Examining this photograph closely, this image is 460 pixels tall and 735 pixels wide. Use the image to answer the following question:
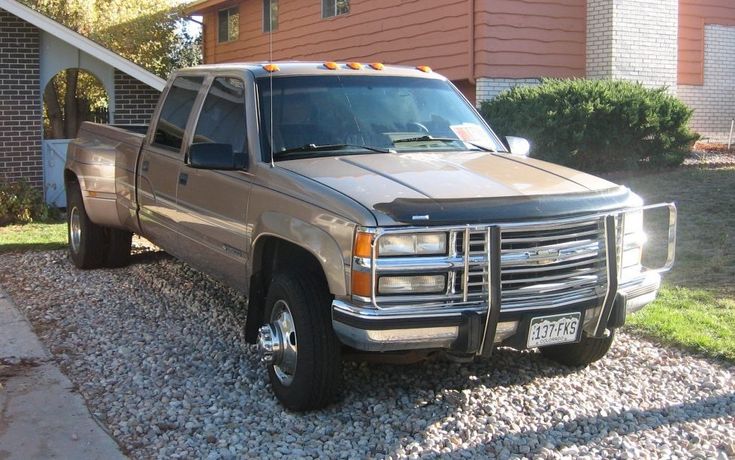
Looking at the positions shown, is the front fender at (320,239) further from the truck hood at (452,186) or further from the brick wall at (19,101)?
the brick wall at (19,101)

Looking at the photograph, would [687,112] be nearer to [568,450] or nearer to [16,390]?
[568,450]

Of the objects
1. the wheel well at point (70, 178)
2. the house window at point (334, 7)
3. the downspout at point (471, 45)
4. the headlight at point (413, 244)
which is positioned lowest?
the headlight at point (413, 244)

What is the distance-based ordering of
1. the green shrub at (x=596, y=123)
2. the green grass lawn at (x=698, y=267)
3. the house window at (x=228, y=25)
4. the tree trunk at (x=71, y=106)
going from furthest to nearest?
the house window at (x=228, y=25) → the tree trunk at (x=71, y=106) → the green shrub at (x=596, y=123) → the green grass lawn at (x=698, y=267)

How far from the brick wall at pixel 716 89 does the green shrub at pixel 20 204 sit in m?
11.8

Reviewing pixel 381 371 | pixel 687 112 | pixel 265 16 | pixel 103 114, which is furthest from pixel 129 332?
pixel 265 16

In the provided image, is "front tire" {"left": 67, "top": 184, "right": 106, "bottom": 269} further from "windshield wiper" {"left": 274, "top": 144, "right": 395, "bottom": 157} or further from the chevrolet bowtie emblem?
the chevrolet bowtie emblem

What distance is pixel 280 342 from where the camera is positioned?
492 cm

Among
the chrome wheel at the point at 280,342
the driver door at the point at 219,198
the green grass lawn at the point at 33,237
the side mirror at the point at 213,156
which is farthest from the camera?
the green grass lawn at the point at 33,237

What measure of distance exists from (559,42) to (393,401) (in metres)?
11.5

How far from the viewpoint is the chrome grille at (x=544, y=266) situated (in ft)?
14.3

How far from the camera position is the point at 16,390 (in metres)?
5.32

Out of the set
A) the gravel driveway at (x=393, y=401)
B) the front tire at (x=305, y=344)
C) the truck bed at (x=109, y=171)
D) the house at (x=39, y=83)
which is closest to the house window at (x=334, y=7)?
the house at (x=39, y=83)

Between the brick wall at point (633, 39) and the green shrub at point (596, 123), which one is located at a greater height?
the brick wall at point (633, 39)

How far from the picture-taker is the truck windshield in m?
5.48
